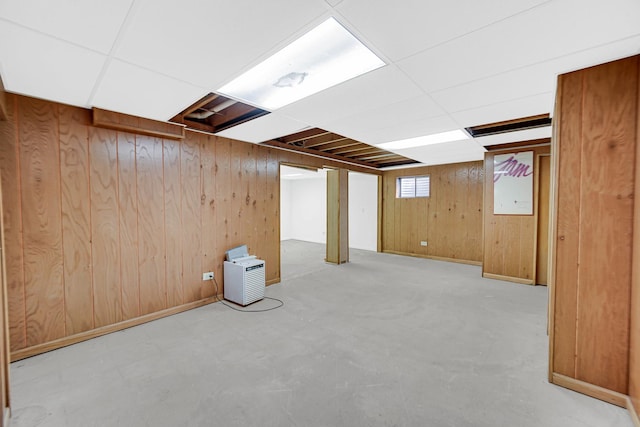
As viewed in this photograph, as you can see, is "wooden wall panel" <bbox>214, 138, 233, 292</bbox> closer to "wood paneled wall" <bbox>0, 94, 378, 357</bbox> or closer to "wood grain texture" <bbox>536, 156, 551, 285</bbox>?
"wood paneled wall" <bbox>0, 94, 378, 357</bbox>

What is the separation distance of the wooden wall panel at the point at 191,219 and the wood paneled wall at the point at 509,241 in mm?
4557

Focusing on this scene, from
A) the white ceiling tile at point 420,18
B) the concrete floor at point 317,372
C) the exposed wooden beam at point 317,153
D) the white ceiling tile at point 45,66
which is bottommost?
the concrete floor at point 317,372

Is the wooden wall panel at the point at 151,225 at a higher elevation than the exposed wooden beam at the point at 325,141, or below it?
below

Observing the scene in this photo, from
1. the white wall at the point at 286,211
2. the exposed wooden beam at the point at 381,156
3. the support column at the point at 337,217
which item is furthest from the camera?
the white wall at the point at 286,211

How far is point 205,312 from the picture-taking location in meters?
3.15

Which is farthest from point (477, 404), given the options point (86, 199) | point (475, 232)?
point (475, 232)

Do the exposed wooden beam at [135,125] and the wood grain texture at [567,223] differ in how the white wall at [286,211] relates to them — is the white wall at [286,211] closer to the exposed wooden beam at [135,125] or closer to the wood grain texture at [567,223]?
the exposed wooden beam at [135,125]

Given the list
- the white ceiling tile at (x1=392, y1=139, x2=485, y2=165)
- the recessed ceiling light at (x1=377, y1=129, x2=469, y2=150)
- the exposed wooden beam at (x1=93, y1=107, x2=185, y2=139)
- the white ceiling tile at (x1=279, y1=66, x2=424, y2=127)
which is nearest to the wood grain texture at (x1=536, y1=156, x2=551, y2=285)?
the white ceiling tile at (x1=392, y1=139, x2=485, y2=165)

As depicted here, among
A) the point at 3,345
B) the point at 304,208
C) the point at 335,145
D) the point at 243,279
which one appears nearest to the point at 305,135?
the point at 335,145

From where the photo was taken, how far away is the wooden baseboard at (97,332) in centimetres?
222

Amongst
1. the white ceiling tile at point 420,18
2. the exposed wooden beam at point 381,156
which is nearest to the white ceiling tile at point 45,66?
the white ceiling tile at point 420,18

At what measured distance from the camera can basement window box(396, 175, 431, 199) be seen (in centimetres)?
641

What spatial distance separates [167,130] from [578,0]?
3.29m

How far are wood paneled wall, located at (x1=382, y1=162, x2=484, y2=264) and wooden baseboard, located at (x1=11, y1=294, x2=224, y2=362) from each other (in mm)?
4923
